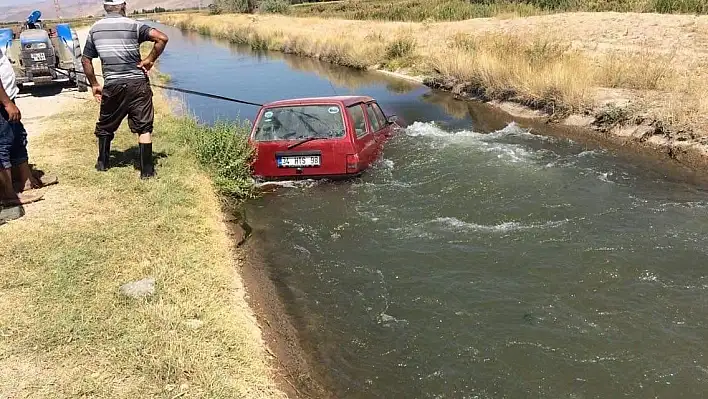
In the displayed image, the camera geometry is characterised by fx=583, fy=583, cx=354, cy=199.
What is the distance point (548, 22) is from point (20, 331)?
27858 millimetres

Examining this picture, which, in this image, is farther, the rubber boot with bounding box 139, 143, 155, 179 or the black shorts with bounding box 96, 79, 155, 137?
the rubber boot with bounding box 139, 143, 155, 179

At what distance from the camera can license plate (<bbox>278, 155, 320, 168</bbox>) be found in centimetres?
868

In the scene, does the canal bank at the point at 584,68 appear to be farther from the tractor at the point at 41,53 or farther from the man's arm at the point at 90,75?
the tractor at the point at 41,53

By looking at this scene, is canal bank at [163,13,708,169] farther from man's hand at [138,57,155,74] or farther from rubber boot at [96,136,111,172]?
rubber boot at [96,136,111,172]

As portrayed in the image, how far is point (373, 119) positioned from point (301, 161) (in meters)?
1.84

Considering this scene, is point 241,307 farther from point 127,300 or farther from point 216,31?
point 216,31

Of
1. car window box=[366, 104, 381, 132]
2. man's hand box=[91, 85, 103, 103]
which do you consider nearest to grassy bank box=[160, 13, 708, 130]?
car window box=[366, 104, 381, 132]

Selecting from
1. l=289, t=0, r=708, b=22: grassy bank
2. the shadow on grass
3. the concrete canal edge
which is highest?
l=289, t=0, r=708, b=22: grassy bank

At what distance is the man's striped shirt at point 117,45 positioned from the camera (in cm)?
725

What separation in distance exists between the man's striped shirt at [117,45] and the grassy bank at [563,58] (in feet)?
30.9

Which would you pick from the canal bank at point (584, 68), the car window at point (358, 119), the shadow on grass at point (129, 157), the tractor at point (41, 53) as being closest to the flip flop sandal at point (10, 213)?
the shadow on grass at point (129, 157)

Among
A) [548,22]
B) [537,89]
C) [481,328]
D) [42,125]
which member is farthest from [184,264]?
[548,22]

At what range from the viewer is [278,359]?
475 cm

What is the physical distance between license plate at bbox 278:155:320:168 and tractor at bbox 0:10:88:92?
9394mm
